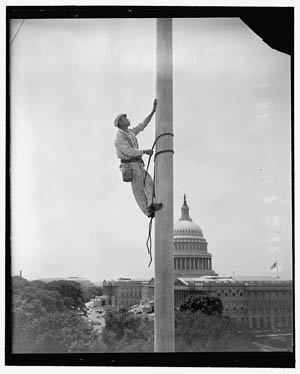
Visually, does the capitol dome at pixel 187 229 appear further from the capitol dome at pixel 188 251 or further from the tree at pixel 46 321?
the tree at pixel 46 321

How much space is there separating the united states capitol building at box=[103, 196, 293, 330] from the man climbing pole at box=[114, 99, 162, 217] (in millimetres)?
212

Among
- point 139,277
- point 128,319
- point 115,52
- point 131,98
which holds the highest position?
point 115,52

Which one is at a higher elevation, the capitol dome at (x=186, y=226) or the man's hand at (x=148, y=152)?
the man's hand at (x=148, y=152)

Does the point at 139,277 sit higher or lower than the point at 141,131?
lower

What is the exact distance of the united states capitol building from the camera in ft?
10.3

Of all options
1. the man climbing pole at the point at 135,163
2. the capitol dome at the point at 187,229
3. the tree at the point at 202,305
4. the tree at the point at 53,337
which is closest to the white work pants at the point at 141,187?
the man climbing pole at the point at 135,163

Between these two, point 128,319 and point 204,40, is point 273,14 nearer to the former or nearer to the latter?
point 204,40

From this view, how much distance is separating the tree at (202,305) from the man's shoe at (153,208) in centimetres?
53

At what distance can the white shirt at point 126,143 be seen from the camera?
308cm

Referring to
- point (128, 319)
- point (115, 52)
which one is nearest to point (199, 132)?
point (115, 52)

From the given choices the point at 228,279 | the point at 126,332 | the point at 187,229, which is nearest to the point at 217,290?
the point at 228,279

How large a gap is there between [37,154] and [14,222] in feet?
1.29

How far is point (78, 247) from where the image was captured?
3.17m

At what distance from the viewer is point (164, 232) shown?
9.96 feet
